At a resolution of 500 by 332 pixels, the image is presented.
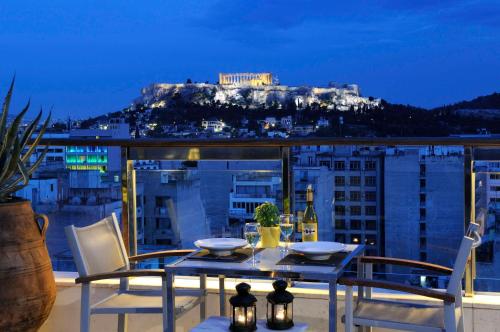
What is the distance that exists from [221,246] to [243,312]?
37cm

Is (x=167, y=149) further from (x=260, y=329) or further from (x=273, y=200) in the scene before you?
(x=260, y=329)

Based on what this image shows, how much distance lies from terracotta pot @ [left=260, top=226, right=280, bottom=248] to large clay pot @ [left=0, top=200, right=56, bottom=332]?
1.21m

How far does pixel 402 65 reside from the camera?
2348 cm

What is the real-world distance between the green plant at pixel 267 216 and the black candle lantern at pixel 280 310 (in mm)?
434

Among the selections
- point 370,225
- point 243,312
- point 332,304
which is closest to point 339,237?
point 370,225

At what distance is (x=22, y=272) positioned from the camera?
133 inches

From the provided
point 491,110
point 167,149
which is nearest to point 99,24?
point 491,110

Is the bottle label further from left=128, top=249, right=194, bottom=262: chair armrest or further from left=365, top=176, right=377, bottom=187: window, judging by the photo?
left=365, top=176, right=377, bottom=187: window

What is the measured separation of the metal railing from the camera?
368cm

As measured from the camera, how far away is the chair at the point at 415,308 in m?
2.64

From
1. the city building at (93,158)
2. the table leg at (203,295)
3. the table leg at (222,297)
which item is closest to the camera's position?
the table leg at (203,295)

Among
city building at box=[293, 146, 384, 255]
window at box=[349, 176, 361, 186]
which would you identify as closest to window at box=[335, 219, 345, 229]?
city building at box=[293, 146, 384, 255]

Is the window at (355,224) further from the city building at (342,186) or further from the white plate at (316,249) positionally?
the white plate at (316,249)

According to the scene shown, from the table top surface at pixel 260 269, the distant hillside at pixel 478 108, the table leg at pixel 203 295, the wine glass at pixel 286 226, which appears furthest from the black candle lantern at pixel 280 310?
the distant hillside at pixel 478 108
